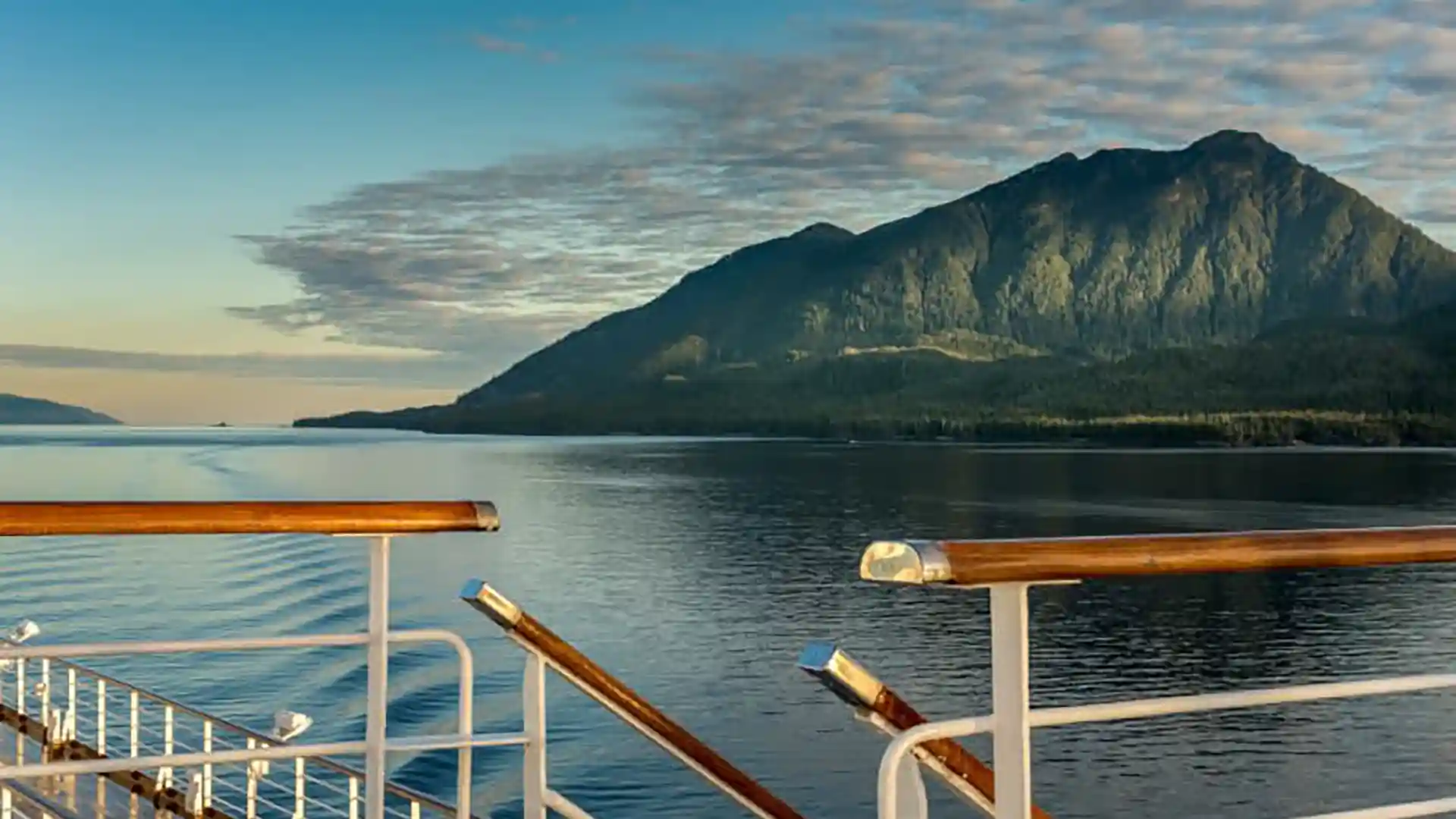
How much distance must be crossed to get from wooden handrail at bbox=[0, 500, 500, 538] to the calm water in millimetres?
18030

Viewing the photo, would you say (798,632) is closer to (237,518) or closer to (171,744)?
(171,744)

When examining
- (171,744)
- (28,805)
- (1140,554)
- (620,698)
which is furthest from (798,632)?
(1140,554)

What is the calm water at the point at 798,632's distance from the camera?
23.3 meters

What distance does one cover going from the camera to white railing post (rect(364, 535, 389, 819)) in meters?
2.53

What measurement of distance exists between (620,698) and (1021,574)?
3.23 ft

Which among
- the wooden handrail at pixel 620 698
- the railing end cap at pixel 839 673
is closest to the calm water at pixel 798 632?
the wooden handrail at pixel 620 698

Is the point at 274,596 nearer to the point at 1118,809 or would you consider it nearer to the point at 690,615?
the point at 690,615

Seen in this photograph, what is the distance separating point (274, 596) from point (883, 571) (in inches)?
1614

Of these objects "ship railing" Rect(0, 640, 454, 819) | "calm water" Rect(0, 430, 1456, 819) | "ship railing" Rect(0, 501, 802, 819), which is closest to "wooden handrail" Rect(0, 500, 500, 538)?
"ship railing" Rect(0, 501, 802, 819)

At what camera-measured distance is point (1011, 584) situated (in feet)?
5.22

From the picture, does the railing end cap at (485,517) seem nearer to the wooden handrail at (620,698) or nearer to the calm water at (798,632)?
the wooden handrail at (620,698)

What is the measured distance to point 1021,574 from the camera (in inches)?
61.8

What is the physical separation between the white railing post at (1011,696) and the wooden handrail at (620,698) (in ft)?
2.12

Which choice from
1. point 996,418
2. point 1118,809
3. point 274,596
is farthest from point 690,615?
point 996,418
